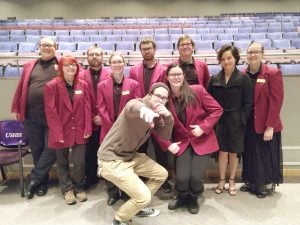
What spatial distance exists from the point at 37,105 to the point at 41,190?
30.9 inches

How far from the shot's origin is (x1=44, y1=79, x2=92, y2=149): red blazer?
8.36 feet

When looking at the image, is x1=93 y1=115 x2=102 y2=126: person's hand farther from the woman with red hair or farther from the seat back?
the seat back

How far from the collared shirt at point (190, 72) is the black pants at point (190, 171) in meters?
0.58

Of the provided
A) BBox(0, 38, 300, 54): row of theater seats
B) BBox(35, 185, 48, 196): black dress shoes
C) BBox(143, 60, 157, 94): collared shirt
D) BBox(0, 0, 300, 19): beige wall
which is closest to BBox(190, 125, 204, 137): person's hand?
BBox(143, 60, 157, 94): collared shirt

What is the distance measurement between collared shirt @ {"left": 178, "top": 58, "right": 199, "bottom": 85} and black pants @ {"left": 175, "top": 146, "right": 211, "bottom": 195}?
22.9 inches

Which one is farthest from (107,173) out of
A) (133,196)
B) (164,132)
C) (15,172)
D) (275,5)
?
(275,5)

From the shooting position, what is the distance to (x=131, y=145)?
2.21 metres

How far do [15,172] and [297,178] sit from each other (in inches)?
114

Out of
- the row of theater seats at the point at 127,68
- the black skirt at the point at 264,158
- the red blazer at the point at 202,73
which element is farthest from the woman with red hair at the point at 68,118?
the black skirt at the point at 264,158

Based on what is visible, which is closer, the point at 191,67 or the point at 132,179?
the point at 132,179

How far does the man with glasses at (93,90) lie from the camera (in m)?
2.66

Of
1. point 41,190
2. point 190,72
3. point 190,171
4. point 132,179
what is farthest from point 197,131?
point 41,190

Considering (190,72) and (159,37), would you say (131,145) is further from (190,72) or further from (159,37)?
(159,37)

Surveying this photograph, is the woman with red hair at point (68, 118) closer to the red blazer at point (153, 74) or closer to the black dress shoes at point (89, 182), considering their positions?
the black dress shoes at point (89, 182)
